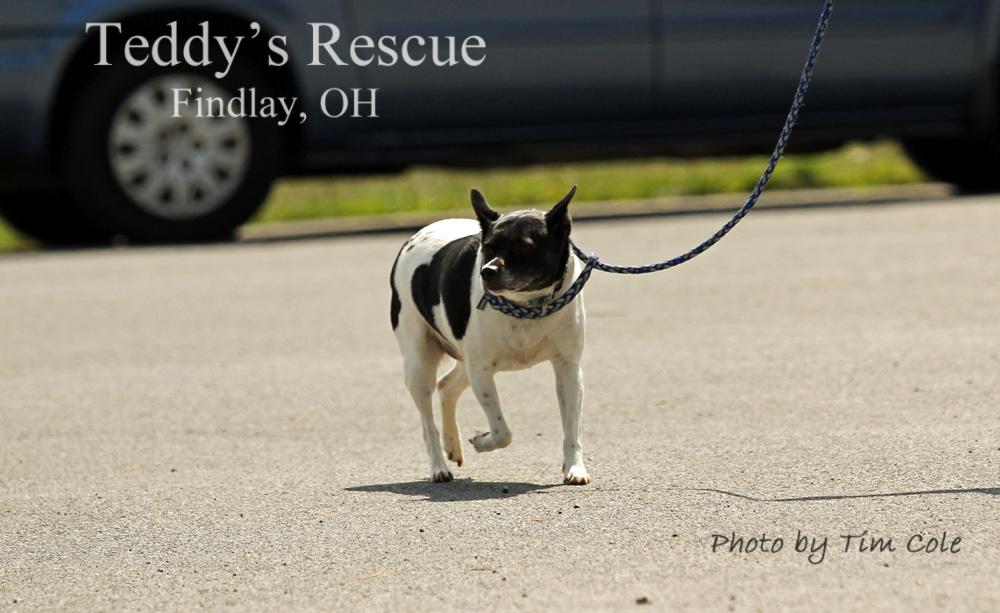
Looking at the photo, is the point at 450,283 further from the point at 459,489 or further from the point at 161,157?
the point at 161,157

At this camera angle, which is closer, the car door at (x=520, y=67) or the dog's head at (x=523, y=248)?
the dog's head at (x=523, y=248)

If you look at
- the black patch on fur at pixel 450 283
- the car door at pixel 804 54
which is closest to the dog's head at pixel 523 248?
the black patch on fur at pixel 450 283

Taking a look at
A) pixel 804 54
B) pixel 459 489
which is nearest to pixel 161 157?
pixel 804 54

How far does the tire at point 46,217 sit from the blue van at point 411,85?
322mm

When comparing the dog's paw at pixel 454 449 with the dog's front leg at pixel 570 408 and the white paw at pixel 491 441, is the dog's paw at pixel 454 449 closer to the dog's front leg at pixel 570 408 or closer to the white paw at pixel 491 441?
the white paw at pixel 491 441

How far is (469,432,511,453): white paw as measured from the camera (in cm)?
566

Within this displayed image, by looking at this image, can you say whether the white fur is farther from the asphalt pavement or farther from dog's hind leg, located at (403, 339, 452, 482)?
the asphalt pavement

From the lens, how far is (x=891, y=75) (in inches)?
484

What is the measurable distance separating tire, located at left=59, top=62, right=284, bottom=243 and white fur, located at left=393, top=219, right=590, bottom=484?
237 inches

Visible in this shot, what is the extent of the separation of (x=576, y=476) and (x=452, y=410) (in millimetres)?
709

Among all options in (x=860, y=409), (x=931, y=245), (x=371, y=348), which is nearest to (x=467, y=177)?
(x=931, y=245)

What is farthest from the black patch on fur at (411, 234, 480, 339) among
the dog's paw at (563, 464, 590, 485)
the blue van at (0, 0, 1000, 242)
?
the blue van at (0, 0, 1000, 242)

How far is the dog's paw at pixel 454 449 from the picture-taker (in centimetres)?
608

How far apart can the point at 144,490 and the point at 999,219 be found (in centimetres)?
704
